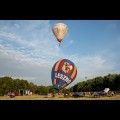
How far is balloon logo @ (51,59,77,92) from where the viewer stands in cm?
2722

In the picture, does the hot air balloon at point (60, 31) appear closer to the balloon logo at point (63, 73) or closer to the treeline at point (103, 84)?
the balloon logo at point (63, 73)

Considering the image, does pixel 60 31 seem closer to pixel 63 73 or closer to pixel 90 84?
pixel 63 73

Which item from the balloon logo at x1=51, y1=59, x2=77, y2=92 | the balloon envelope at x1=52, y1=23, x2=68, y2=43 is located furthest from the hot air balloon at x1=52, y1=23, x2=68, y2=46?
the balloon logo at x1=51, y1=59, x2=77, y2=92

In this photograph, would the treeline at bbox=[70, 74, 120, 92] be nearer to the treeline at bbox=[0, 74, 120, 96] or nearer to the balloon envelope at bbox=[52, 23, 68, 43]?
the treeline at bbox=[0, 74, 120, 96]

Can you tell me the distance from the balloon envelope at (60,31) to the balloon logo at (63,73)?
3.90m

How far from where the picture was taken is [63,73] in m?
27.1

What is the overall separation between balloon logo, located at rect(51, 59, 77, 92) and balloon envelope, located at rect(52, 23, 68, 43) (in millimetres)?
3899

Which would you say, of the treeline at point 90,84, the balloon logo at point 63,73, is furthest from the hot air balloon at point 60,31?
the treeline at point 90,84

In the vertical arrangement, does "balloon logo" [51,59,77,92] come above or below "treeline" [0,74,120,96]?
below

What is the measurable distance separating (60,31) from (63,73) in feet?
15.8

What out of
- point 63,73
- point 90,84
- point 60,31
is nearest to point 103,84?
point 90,84
